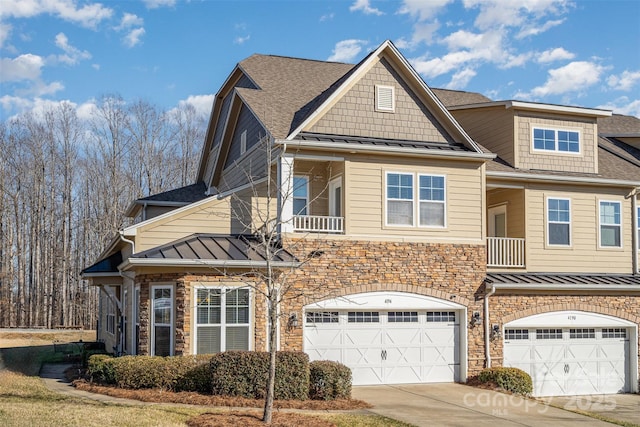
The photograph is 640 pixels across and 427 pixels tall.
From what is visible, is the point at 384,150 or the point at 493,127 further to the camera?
the point at 493,127

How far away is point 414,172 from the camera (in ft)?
65.6

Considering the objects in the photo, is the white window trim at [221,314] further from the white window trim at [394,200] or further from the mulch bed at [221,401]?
the white window trim at [394,200]

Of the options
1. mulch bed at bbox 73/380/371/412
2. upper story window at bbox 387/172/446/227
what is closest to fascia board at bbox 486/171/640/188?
upper story window at bbox 387/172/446/227

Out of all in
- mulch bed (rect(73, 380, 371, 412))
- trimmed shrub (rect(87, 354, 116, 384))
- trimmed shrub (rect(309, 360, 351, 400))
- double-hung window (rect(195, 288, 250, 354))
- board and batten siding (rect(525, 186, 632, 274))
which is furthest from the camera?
board and batten siding (rect(525, 186, 632, 274))

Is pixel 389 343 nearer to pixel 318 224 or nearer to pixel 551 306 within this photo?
pixel 318 224

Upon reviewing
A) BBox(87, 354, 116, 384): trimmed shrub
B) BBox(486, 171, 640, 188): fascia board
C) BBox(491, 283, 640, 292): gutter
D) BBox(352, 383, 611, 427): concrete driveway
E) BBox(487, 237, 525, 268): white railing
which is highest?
BBox(486, 171, 640, 188): fascia board

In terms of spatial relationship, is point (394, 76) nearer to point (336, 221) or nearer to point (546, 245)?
point (336, 221)

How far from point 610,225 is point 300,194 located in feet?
35.5

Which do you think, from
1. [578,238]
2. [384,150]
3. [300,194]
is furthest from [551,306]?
[300,194]

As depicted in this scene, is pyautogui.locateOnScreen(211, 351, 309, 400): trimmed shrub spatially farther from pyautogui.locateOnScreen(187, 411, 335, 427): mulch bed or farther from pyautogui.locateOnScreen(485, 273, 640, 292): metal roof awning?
pyautogui.locateOnScreen(485, 273, 640, 292): metal roof awning

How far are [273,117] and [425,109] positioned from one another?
454 cm

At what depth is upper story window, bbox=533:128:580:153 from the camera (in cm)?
2341

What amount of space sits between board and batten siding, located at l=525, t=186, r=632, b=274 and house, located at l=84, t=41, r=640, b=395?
53 mm

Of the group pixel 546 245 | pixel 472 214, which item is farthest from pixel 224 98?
pixel 546 245
